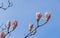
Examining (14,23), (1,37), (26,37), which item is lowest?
(26,37)

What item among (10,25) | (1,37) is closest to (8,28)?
(10,25)

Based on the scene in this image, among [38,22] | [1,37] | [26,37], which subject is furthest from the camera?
[38,22]

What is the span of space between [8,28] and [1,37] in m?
0.61

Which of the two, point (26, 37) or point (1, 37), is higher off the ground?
point (1, 37)

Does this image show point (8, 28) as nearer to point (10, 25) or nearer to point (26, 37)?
point (10, 25)

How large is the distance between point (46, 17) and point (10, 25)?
40 cm

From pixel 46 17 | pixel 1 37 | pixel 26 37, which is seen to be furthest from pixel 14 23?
pixel 1 37

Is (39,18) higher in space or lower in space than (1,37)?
lower

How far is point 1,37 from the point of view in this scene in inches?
21.4

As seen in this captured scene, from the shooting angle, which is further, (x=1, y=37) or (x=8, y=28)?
(x=8, y=28)

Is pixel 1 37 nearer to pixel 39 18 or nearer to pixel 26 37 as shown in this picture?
pixel 26 37

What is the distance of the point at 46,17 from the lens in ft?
4.18

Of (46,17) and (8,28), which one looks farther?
(46,17)

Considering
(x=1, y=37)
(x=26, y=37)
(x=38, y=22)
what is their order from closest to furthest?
(x=1, y=37), (x=26, y=37), (x=38, y=22)
